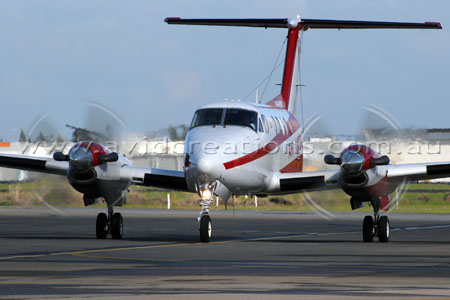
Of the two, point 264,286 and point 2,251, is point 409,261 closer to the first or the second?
point 264,286

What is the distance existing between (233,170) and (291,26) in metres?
11.2

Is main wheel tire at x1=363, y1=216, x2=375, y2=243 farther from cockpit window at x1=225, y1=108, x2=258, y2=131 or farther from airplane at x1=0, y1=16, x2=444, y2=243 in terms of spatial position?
cockpit window at x1=225, y1=108, x2=258, y2=131

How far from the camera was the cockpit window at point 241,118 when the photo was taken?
2241 cm

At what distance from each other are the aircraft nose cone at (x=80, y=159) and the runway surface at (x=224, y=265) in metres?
1.89

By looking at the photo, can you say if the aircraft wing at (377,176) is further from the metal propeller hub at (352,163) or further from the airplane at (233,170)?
the metal propeller hub at (352,163)

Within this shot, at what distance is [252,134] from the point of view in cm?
2266

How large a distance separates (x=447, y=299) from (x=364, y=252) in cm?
848

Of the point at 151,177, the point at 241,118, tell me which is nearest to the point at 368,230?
the point at 241,118

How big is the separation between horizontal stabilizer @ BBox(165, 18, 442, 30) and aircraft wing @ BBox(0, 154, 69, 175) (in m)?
7.73

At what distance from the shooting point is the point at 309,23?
31.2 metres

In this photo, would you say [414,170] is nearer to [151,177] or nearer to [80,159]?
[151,177]

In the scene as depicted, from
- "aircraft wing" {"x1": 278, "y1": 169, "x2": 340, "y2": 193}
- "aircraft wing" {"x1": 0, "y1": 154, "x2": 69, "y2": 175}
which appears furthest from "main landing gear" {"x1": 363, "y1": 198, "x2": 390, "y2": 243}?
"aircraft wing" {"x1": 0, "y1": 154, "x2": 69, "y2": 175}

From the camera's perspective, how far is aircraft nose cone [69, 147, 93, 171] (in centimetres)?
2245

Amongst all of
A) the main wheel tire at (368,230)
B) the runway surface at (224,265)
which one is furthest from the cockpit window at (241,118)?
the main wheel tire at (368,230)
